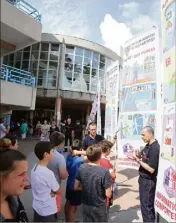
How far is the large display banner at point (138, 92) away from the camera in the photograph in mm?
3588

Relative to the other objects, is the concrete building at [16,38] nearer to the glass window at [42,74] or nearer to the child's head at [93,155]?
the glass window at [42,74]

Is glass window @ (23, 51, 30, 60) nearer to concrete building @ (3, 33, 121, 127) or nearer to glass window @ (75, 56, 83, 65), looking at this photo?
concrete building @ (3, 33, 121, 127)

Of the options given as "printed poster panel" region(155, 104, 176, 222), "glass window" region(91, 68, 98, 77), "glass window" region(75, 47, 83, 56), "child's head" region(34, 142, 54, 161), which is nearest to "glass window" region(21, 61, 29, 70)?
"glass window" region(75, 47, 83, 56)

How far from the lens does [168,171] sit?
91.2 inches

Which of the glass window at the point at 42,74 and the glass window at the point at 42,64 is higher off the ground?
the glass window at the point at 42,64

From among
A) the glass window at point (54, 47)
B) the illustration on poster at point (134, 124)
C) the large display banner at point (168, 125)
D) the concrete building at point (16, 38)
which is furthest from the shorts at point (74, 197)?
the glass window at point (54, 47)

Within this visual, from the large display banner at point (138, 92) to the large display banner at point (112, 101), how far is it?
145cm

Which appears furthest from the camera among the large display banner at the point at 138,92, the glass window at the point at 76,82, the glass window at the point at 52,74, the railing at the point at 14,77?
the glass window at the point at 76,82

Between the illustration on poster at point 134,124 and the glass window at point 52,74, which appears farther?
the glass window at point 52,74

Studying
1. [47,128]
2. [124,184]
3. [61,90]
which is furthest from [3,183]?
[61,90]

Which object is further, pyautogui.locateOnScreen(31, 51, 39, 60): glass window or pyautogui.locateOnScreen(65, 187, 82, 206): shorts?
pyautogui.locateOnScreen(31, 51, 39, 60): glass window

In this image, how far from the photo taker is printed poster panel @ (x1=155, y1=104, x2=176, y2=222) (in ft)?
7.25

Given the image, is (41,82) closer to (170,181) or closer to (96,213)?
(96,213)

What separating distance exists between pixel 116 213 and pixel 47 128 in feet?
30.4
